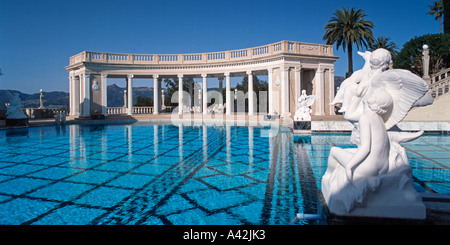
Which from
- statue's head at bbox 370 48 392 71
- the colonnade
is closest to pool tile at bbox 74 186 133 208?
statue's head at bbox 370 48 392 71

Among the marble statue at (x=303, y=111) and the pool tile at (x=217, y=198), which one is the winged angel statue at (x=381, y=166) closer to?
the pool tile at (x=217, y=198)

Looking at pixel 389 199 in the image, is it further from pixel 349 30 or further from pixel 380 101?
pixel 349 30

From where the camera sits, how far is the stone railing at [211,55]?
24766mm

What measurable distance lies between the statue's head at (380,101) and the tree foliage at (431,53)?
114ft

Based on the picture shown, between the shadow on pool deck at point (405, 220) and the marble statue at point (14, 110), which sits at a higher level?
the marble statue at point (14, 110)

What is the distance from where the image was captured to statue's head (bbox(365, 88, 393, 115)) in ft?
10.5

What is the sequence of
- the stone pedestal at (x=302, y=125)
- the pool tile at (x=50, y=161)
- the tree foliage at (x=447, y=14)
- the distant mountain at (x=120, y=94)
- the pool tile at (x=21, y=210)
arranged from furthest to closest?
the distant mountain at (x=120, y=94) < the tree foliage at (x=447, y=14) < the stone pedestal at (x=302, y=125) < the pool tile at (x=50, y=161) < the pool tile at (x=21, y=210)

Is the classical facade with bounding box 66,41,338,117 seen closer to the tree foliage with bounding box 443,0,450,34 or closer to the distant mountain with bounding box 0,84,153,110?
the tree foliage with bounding box 443,0,450,34

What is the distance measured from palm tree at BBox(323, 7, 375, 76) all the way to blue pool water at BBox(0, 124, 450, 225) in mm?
21404

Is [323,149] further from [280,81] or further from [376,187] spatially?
[280,81]

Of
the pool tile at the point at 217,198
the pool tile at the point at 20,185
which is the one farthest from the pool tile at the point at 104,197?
the pool tile at the point at 20,185

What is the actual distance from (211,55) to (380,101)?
2645 centimetres

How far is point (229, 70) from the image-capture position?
2784 centimetres
